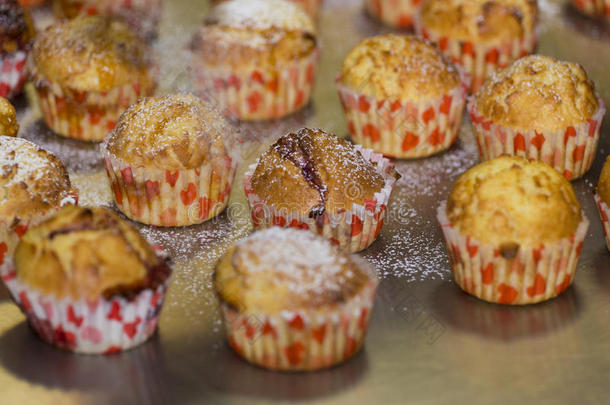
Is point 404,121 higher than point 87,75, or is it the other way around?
point 87,75

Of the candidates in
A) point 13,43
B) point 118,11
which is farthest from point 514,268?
point 118,11

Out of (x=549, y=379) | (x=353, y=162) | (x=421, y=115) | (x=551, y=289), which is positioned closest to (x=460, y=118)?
(x=421, y=115)

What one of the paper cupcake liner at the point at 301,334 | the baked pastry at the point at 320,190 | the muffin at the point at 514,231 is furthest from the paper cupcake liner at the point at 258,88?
the paper cupcake liner at the point at 301,334

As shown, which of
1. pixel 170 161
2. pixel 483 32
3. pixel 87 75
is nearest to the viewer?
pixel 170 161

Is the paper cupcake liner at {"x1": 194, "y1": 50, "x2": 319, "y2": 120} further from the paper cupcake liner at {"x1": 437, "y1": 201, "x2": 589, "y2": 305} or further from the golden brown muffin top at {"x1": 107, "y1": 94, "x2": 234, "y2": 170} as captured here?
the paper cupcake liner at {"x1": 437, "y1": 201, "x2": 589, "y2": 305}

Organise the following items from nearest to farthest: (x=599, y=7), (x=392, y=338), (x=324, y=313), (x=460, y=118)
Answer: (x=324, y=313) → (x=392, y=338) → (x=460, y=118) → (x=599, y=7)

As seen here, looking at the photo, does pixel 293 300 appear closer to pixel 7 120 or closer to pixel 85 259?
pixel 85 259

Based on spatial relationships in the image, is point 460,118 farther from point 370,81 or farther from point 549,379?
point 549,379
